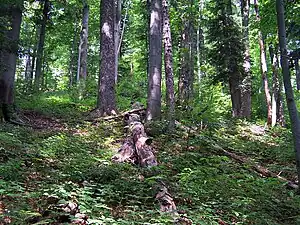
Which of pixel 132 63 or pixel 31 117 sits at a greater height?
pixel 132 63

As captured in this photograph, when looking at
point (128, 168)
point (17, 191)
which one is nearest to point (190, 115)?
point (128, 168)

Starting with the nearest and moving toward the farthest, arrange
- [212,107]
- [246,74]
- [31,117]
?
[212,107], [31,117], [246,74]

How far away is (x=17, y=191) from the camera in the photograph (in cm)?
404

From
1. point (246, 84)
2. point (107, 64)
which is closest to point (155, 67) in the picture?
point (107, 64)

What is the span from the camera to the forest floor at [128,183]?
3.64 m

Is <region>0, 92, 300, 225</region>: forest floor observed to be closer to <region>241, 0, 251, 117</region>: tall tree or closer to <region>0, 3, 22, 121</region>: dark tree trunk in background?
<region>0, 3, 22, 121</region>: dark tree trunk in background

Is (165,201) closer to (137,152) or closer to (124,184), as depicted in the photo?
(124,184)

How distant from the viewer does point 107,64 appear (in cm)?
1205

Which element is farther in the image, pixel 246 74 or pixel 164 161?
pixel 246 74

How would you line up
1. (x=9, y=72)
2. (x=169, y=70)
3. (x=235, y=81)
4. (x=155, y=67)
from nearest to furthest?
(x=9, y=72) < (x=169, y=70) < (x=155, y=67) < (x=235, y=81)

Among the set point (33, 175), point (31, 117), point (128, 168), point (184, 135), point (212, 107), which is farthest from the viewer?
point (31, 117)

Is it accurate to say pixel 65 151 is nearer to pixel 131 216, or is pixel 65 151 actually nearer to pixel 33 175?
pixel 33 175

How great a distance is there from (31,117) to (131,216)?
8602mm

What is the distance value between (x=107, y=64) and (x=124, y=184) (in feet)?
25.9
